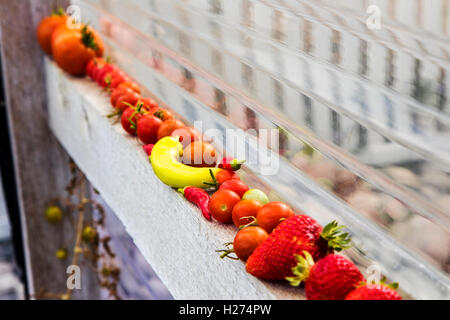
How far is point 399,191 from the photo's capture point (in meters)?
0.82

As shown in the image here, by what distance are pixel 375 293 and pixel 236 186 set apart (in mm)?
417

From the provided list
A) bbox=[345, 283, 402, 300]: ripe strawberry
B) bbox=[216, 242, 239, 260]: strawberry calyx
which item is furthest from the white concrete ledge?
bbox=[345, 283, 402, 300]: ripe strawberry

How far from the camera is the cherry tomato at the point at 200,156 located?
4.13ft

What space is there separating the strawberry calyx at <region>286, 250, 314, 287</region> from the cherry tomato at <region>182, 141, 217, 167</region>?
0.46 m

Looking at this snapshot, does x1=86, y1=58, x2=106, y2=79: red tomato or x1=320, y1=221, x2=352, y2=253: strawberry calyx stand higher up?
x1=320, y1=221, x2=352, y2=253: strawberry calyx

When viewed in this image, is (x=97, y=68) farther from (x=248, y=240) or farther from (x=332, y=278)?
(x=332, y=278)

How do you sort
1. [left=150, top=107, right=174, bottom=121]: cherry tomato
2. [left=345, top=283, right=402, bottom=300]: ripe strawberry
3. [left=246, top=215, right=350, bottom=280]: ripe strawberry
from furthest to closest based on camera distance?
[left=150, top=107, right=174, bottom=121]: cherry tomato, [left=246, top=215, right=350, bottom=280]: ripe strawberry, [left=345, top=283, right=402, bottom=300]: ripe strawberry

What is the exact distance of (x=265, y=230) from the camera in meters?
0.98

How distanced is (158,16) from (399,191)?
940mm

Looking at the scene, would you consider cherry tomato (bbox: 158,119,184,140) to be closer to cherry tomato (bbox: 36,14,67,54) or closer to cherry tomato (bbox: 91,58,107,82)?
cherry tomato (bbox: 91,58,107,82)

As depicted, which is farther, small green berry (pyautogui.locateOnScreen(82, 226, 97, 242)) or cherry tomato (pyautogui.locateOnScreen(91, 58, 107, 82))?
small green berry (pyautogui.locateOnScreen(82, 226, 97, 242))

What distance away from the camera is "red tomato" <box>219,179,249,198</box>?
111cm
